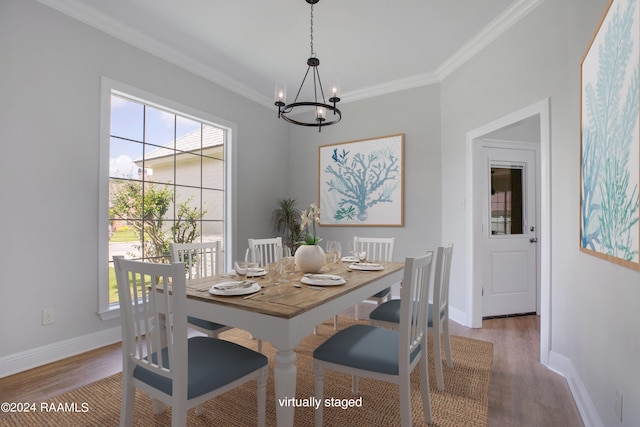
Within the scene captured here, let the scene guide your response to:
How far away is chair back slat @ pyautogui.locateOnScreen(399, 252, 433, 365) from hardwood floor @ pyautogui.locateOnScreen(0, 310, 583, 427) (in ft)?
2.27

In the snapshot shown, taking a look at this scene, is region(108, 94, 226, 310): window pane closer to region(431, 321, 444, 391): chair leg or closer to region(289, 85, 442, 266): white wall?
region(289, 85, 442, 266): white wall

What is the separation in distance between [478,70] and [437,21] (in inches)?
29.6

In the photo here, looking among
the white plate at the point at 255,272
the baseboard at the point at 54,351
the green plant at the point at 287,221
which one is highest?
the green plant at the point at 287,221

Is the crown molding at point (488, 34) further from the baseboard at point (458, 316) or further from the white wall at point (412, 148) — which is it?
the baseboard at point (458, 316)

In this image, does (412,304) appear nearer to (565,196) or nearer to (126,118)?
(565,196)

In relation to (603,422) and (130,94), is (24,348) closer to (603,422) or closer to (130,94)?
(130,94)

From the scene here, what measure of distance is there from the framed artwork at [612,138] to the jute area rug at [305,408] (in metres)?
1.15

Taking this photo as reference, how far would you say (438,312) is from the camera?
2.00 metres

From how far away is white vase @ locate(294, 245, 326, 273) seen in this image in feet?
7.22

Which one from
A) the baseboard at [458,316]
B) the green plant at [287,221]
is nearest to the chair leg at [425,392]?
the baseboard at [458,316]

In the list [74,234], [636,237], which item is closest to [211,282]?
[74,234]

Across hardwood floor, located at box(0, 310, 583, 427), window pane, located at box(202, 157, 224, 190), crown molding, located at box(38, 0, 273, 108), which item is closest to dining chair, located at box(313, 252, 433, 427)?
hardwood floor, located at box(0, 310, 583, 427)

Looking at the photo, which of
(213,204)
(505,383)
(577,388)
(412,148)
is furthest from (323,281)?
(412,148)

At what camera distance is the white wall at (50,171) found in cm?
230
